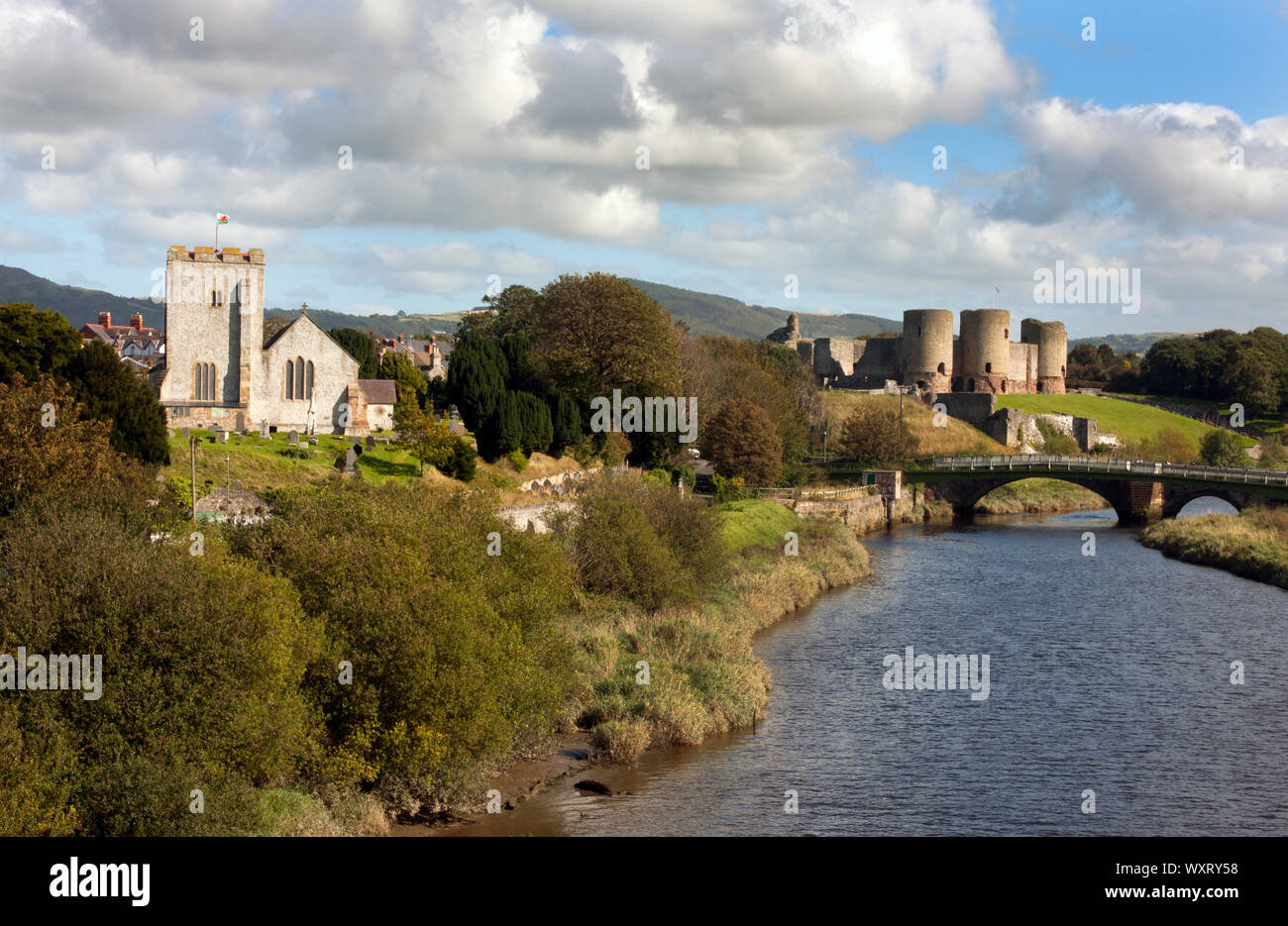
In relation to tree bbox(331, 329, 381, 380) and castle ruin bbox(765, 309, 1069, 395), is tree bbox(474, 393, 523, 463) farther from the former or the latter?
castle ruin bbox(765, 309, 1069, 395)

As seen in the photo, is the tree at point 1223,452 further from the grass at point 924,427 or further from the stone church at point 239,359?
the stone church at point 239,359

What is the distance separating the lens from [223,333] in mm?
50812

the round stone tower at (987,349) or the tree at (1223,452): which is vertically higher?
the round stone tower at (987,349)

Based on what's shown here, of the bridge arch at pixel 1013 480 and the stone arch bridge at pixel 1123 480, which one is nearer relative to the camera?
the stone arch bridge at pixel 1123 480

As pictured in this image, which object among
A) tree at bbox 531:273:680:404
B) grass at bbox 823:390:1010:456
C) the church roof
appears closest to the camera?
the church roof

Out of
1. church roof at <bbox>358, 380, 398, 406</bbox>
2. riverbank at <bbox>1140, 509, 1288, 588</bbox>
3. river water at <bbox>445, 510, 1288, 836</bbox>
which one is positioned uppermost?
church roof at <bbox>358, 380, 398, 406</bbox>

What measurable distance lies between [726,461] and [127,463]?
3499 centimetres

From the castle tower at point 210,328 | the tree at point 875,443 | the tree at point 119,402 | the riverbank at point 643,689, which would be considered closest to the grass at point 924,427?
the tree at point 875,443

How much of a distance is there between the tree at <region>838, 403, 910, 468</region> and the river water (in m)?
29.9

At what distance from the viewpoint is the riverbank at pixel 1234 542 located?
50.1m

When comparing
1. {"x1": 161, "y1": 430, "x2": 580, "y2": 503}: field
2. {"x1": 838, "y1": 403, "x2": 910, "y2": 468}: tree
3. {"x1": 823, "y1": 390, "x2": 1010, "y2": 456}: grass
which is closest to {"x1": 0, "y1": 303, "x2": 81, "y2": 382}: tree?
{"x1": 161, "y1": 430, "x2": 580, "y2": 503}: field

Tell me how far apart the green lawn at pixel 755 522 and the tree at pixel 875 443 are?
56.8 ft

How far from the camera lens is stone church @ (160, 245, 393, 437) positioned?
50406 mm
